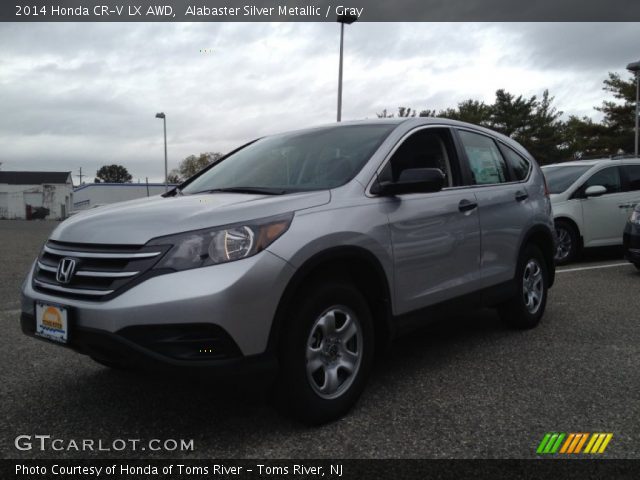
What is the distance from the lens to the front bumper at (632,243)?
7457 mm

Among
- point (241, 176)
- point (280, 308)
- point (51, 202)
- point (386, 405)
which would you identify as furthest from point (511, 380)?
point (51, 202)

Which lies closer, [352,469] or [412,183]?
[352,469]

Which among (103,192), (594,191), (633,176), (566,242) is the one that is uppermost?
(633,176)

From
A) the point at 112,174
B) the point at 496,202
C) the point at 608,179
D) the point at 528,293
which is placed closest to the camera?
the point at 496,202

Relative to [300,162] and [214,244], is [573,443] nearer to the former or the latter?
[214,244]

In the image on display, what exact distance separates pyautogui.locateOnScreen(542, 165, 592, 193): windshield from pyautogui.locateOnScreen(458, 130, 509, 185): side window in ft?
16.4

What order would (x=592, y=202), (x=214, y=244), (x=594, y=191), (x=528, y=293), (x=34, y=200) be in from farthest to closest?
(x=34, y=200), (x=592, y=202), (x=594, y=191), (x=528, y=293), (x=214, y=244)

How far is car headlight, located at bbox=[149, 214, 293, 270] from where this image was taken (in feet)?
8.23

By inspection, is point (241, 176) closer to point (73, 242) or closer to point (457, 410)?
point (73, 242)

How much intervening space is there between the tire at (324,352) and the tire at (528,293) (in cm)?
203

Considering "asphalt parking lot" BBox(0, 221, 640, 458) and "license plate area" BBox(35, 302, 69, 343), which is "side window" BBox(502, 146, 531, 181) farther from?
"license plate area" BBox(35, 302, 69, 343)

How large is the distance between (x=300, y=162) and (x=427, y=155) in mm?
906

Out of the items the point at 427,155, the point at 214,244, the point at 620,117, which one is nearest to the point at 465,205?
the point at 427,155

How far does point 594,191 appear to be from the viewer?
29.0ft
